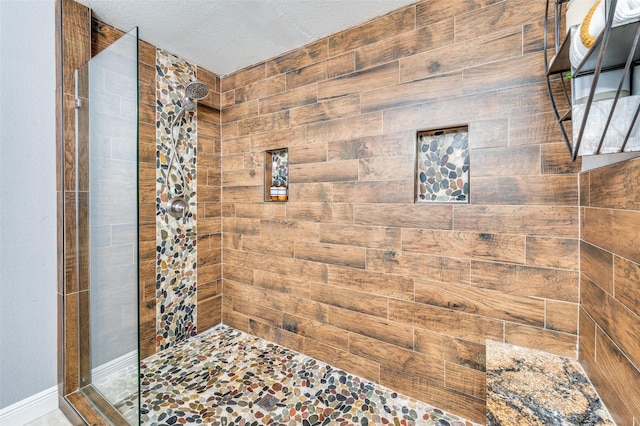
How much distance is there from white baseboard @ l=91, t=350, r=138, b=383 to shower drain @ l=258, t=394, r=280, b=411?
755mm

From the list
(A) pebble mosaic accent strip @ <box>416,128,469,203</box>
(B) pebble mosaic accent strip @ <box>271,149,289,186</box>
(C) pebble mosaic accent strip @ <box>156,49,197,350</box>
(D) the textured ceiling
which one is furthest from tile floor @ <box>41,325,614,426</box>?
Answer: (D) the textured ceiling

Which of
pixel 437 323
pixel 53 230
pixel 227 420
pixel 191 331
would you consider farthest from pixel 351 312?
pixel 53 230

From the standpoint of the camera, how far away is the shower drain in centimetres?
161

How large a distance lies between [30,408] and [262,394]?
125 centimetres

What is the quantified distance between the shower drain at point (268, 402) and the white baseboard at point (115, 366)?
0.76 metres

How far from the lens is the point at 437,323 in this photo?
5.32ft

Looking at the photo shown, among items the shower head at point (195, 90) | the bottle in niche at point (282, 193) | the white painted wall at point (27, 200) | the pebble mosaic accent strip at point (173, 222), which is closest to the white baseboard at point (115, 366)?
the white painted wall at point (27, 200)

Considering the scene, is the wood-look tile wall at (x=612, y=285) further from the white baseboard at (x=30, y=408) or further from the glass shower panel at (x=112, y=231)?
the white baseboard at (x=30, y=408)

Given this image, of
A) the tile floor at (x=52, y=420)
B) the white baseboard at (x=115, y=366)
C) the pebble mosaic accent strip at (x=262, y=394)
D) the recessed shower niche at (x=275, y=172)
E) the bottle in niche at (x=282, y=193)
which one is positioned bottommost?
the tile floor at (x=52, y=420)

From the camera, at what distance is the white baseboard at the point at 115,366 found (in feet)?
3.93

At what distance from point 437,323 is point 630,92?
1.27 metres

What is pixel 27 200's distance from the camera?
1.57m

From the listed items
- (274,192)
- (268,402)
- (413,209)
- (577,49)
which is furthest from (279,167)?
(577,49)

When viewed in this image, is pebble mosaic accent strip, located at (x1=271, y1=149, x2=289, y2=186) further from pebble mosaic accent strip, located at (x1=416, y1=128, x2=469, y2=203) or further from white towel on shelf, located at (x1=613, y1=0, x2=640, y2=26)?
white towel on shelf, located at (x1=613, y1=0, x2=640, y2=26)
